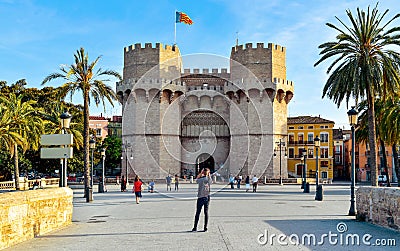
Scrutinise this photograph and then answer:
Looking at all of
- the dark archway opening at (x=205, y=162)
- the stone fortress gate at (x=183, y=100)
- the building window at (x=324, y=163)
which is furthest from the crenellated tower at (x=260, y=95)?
the building window at (x=324, y=163)

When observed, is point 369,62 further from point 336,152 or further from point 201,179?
point 336,152

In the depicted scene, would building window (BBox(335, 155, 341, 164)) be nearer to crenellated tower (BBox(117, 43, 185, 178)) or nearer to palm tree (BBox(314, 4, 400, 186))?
crenellated tower (BBox(117, 43, 185, 178))

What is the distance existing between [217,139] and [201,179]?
40306mm

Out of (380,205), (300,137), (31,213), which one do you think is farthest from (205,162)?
(31,213)

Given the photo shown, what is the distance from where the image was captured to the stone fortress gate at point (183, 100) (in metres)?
47.6

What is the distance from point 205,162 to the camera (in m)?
52.9

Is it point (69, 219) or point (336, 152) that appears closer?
point (69, 219)

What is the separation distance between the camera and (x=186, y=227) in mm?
11984

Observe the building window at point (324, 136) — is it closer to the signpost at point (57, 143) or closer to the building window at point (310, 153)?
the building window at point (310, 153)

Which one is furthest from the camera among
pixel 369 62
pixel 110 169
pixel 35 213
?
pixel 110 169

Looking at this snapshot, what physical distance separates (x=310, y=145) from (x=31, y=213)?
5451 cm

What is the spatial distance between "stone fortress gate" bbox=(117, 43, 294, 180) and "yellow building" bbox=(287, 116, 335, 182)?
1254 centimetres

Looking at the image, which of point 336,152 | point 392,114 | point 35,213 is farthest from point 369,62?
point 336,152

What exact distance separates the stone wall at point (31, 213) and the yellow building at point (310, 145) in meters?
49.7
